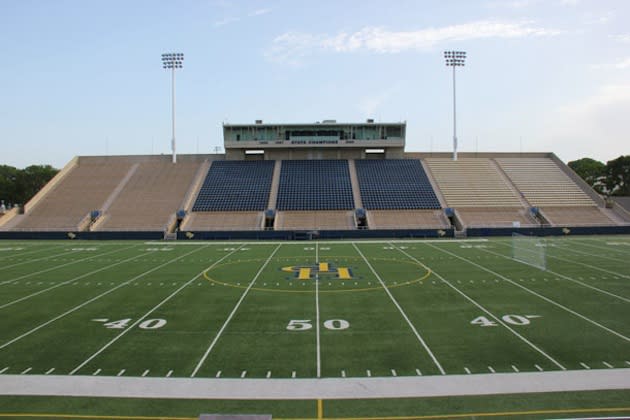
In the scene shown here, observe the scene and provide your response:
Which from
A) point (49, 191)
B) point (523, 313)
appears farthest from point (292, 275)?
point (49, 191)

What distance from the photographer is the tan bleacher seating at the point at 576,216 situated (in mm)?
43469

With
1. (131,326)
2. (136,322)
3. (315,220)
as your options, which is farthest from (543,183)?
(131,326)

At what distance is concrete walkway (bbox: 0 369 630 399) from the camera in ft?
29.3

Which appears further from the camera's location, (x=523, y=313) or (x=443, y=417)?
(x=523, y=313)

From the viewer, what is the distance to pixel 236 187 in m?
50.9

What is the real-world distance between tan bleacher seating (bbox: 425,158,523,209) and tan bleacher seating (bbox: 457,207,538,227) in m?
0.87

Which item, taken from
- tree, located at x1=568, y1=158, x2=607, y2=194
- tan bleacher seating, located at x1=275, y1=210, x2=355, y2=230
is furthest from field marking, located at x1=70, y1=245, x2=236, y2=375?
tree, located at x1=568, y1=158, x2=607, y2=194

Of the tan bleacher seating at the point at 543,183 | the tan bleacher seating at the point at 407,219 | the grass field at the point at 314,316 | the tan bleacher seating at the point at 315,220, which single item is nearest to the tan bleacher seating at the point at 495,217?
the tan bleacher seating at the point at 407,219

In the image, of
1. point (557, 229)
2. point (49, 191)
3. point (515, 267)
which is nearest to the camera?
point (515, 267)

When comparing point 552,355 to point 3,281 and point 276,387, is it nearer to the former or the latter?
point 276,387

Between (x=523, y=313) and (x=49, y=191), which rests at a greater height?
(x=49, y=191)

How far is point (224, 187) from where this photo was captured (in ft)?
167

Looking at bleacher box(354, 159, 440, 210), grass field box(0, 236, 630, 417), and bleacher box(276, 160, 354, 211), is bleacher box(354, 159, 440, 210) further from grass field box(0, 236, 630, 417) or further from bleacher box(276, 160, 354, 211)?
grass field box(0, 236, 630, 417)

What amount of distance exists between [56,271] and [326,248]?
50.6 ft
